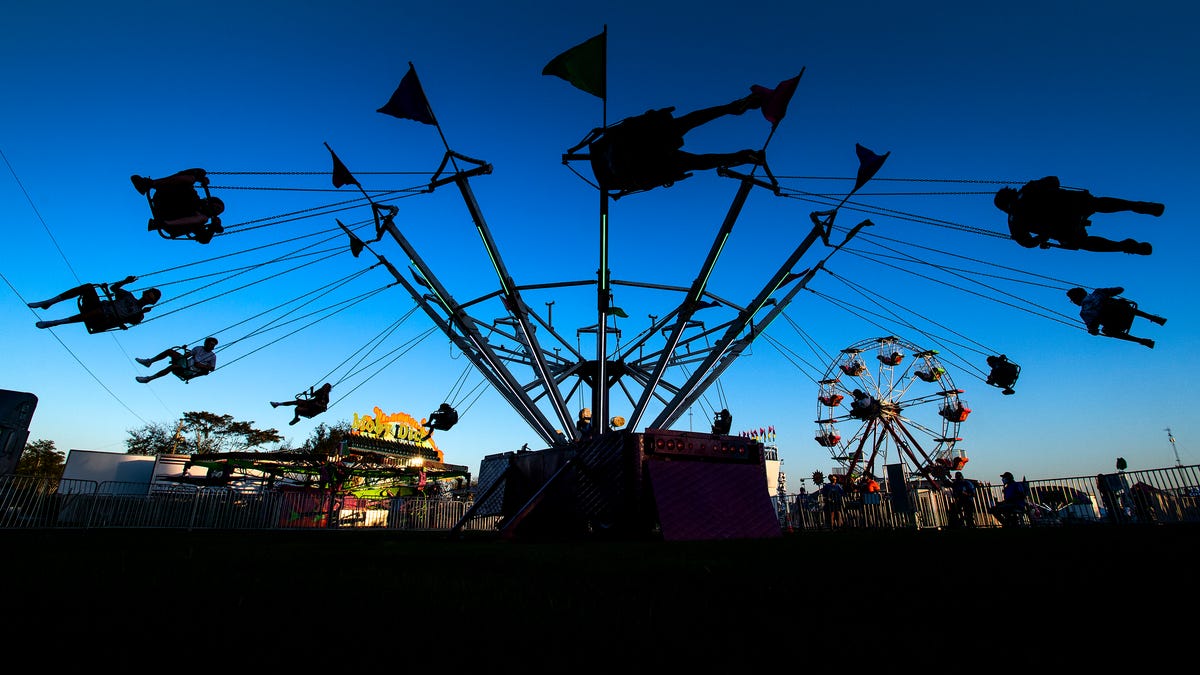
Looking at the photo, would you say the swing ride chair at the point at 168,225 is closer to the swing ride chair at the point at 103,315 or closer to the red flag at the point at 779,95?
the swing ride chair at the point at 103,315

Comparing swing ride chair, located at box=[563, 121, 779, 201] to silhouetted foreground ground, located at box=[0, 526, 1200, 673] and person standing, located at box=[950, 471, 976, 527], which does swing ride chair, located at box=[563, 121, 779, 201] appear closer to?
A: silhouetted foreground ground, located at box=[0, 526, 1200, 673]

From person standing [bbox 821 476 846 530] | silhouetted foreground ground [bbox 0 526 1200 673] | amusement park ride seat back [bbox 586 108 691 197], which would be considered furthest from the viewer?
person standing [bbox 821 476 846 530]

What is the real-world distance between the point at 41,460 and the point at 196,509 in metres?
61.5

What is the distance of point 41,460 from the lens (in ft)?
191

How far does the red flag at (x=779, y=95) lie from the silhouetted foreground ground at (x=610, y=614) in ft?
32.3

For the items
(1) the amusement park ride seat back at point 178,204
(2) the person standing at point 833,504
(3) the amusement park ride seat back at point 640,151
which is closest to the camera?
(1) the amusement park ride seat back at point 178,204

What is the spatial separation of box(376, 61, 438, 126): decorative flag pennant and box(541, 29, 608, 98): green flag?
369 centimetres

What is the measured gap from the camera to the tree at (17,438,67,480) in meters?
56.3

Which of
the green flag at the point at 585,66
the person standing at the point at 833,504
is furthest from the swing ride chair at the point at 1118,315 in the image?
the person standing at the point at 833,504

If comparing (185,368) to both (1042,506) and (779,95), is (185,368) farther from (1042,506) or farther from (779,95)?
(1042,506)

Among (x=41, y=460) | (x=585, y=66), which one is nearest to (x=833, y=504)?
(x=585, y=66)

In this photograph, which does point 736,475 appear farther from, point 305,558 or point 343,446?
point 343,446

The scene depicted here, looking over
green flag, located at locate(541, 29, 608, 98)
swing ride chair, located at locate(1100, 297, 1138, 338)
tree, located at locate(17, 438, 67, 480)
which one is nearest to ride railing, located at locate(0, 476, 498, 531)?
green flag, located at locate(541, 29, 608, 98)

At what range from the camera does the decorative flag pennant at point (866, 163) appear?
13570 mm
